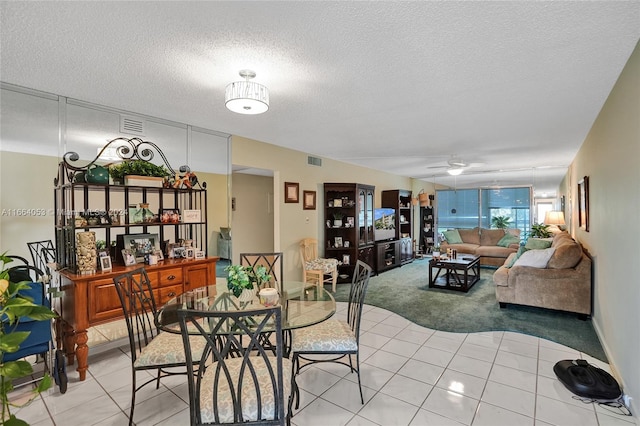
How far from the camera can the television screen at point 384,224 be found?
6859mm

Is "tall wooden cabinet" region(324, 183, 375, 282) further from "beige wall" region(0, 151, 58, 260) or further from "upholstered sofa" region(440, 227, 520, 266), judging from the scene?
"beige wall" region(0, 151, 58, 260)

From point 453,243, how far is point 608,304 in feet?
18.0

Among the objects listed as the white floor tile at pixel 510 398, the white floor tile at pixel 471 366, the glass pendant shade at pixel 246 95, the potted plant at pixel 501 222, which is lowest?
the white floor tile at pixel 510 398

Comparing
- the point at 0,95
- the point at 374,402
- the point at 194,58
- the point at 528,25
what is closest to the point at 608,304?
the point at 374,402

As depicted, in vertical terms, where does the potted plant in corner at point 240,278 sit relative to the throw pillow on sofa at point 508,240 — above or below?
above

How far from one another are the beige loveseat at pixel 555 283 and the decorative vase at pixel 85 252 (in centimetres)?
478

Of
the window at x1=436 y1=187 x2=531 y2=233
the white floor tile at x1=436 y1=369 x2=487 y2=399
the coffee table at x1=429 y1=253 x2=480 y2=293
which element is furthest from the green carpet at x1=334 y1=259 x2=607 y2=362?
the window at x1=436 y1=187 x2=531 y2=233

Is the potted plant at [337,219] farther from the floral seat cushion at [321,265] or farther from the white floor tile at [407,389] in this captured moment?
the white floor tile at [407,389]

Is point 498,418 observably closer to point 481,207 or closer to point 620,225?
A: point 620,225

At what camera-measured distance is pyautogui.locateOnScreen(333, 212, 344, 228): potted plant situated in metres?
6.03

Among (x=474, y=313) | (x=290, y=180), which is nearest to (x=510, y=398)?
(x=474, y=313)

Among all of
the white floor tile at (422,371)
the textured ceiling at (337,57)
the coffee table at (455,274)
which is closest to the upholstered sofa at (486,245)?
the coffee table at (455,274)

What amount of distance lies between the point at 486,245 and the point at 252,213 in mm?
6084

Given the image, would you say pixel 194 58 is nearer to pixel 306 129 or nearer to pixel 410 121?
pixel 306 129
